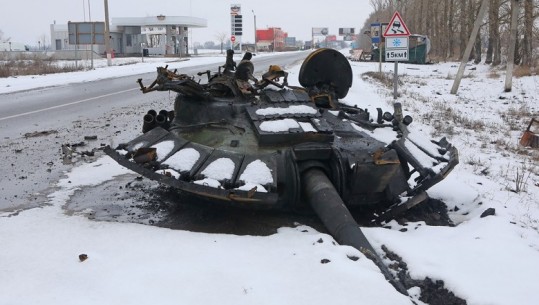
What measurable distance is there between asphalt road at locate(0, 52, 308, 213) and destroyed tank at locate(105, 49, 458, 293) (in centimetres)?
85

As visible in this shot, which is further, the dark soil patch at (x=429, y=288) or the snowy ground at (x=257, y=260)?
the dark soil patch at (x=429, y=288)

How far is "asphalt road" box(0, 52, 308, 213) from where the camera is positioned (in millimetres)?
6275

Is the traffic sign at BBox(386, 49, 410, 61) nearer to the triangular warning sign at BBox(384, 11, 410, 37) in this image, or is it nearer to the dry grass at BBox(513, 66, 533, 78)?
the triangular warning sign at BBox(384, 11, 410, 37)

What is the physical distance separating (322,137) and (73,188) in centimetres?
299

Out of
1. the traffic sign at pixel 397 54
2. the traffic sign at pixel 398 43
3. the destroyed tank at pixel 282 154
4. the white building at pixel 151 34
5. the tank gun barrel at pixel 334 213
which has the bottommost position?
the tank gun barrel at pixel 334 213

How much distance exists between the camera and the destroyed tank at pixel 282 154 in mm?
4582

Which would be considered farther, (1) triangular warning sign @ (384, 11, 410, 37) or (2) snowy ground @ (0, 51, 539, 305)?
(1) triangular warning sign @ (384, 11, 410, 37)

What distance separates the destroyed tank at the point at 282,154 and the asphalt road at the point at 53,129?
33.6 inches

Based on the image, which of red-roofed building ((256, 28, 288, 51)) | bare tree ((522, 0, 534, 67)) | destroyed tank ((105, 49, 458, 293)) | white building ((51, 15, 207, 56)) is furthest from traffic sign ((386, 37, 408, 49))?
red-roofed building ((256, 28, 288, 51))

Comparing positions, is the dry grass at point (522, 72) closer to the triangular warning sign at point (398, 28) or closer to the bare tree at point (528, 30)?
the bare tree at point (528, 30)

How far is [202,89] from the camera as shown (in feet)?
19.4

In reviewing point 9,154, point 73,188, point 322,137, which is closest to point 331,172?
point 322,137

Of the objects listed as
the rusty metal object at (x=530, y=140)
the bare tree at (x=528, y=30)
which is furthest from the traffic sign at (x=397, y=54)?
the bare tree at (x=528, y=30)

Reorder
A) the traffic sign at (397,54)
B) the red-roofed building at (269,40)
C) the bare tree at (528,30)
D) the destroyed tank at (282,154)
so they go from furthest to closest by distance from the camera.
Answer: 1. the red-roofed building at (269,40)
2. the bare tree at (528,30)
3. the traffic sign at (397,54)
4. the destroyed tank at (282,154)
